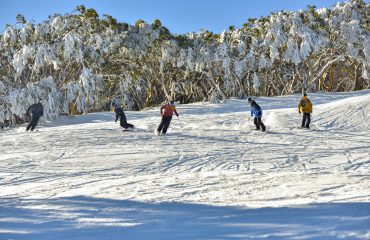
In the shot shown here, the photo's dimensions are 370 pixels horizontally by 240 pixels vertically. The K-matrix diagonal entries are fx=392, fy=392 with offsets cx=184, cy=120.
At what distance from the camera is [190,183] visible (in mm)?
7250

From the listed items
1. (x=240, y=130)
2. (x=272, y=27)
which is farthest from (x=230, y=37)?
(x=240, y=130)

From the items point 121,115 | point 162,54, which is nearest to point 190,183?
point 121,115

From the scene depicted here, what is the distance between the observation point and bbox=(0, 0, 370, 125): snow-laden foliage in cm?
2036

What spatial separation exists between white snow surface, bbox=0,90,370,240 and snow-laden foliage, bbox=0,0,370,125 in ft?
23.4

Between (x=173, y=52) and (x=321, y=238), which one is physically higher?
(x=173, y=52)

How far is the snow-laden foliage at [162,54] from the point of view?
20359 millimetres

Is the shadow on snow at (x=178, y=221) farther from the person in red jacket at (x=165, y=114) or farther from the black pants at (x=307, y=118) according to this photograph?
the black pants at (x=307, y=118)

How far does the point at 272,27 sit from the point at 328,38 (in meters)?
3.82

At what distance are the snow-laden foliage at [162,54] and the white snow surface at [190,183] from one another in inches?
281

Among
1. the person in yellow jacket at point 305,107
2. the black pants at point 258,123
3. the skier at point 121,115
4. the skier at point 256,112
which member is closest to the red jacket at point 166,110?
the skier at point 121,115

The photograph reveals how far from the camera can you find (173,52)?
2544cm

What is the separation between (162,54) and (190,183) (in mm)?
19153

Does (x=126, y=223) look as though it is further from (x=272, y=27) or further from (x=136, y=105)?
(x=136, y=105)

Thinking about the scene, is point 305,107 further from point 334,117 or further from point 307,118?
point 334,117
